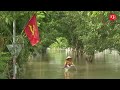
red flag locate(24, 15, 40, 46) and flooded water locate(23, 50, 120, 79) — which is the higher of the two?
red flag locate(24, 15, 40, 46)

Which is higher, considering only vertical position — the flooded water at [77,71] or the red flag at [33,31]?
the red flag at [33,31]

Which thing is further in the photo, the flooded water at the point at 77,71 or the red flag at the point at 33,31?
the flooded water at the point at 77,71

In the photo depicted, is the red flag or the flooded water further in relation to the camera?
the flooded water

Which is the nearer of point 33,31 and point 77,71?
point 33,31

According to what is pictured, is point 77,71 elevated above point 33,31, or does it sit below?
below
